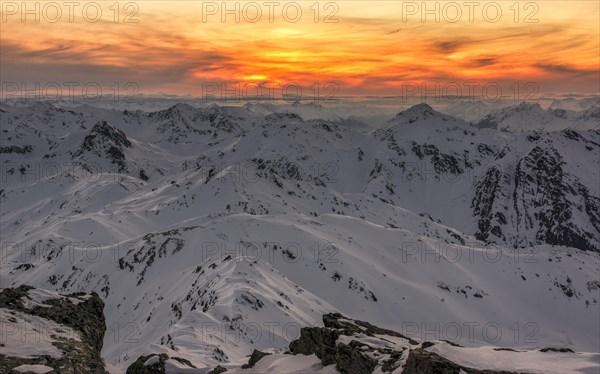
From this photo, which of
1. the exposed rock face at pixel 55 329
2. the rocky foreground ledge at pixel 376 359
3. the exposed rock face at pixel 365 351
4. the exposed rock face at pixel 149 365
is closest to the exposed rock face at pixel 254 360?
the rocky foreground ledge at pixel 376 359

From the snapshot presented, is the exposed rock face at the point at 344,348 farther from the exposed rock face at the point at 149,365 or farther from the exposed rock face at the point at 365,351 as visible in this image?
the exposed rock face at the point at 149,365

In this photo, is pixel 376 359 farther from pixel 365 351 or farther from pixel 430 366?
pixel 430 366

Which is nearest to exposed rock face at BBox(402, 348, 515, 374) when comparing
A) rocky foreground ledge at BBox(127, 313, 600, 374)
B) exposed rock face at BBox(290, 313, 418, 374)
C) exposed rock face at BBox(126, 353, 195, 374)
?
rocky foreground ledge at BBox(127, 313, 600, 374)

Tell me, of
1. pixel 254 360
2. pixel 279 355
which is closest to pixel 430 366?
pixel 279 355

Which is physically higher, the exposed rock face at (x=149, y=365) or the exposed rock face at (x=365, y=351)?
the exposed rock face at (x=365, y=351)

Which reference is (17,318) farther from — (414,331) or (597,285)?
(597,285)

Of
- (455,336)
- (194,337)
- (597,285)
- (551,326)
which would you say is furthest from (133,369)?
(597,285)
